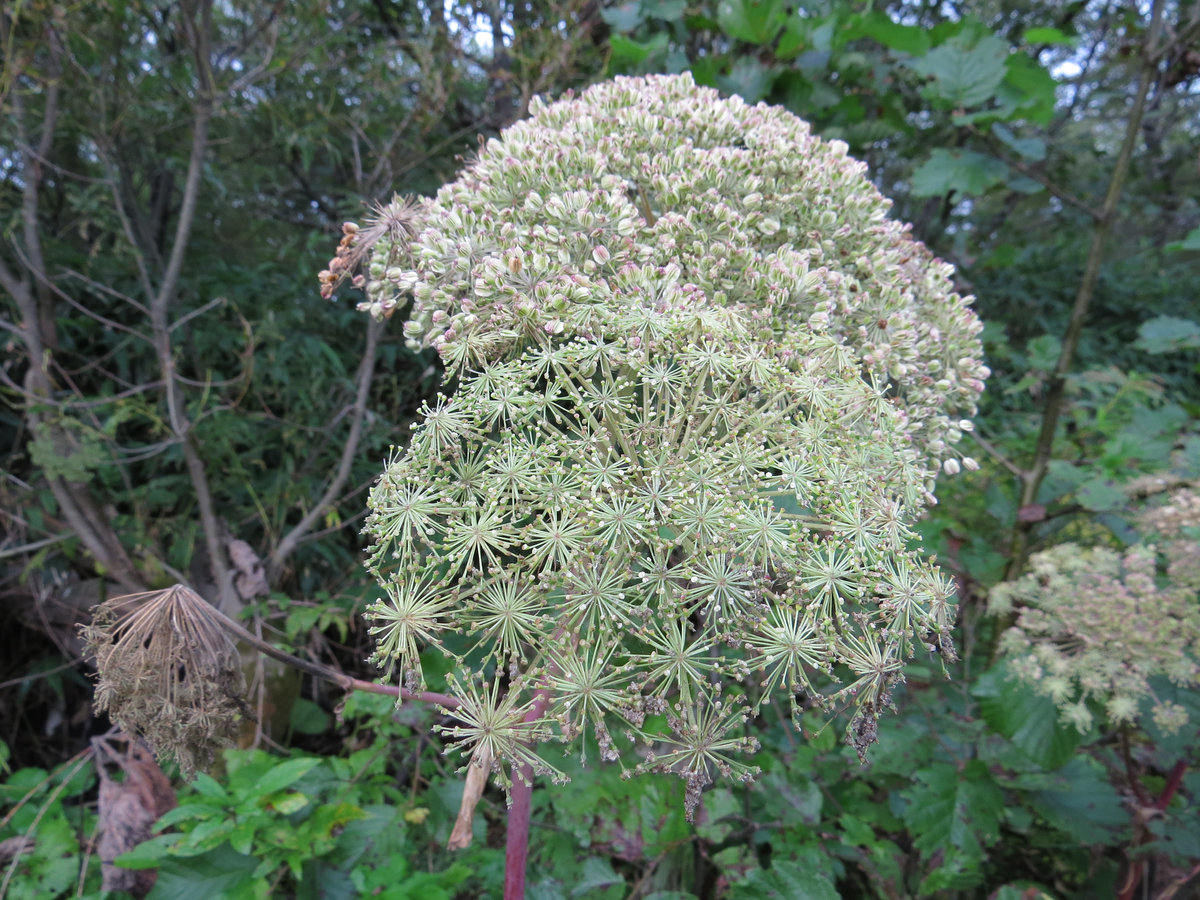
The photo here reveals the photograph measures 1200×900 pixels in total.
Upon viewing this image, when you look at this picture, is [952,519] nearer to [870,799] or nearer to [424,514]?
[870,799]

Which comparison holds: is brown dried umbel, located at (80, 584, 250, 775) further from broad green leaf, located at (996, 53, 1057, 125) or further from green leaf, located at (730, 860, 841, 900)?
broad green leaf, located at (996, 53, 1057, 125)

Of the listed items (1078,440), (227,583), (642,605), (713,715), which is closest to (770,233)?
(642,605)

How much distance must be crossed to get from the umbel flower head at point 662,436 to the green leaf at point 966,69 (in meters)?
1.20

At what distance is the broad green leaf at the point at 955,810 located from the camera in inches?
69.6

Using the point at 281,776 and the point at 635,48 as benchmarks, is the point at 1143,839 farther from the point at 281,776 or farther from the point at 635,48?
the point at 635,48

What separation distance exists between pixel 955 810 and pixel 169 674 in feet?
6.67

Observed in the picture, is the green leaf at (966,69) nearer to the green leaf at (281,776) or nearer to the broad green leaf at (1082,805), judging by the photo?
the broad green leaf at (1082,805)

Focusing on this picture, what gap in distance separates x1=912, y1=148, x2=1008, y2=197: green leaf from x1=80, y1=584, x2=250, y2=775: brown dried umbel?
257 centimetres

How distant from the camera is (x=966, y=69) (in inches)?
89.6

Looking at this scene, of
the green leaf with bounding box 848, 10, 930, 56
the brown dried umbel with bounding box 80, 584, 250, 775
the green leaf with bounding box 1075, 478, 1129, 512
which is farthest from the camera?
the green leaf with bounding box 848, 10, 930, 56

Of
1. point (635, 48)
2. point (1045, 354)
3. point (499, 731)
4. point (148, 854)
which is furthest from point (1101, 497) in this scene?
point (148, 854)

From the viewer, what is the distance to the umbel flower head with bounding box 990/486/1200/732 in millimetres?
1644

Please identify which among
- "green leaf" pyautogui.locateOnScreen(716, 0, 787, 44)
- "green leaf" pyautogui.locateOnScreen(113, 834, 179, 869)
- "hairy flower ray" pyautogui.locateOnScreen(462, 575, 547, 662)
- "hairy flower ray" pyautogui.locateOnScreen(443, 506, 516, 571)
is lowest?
"green leaf" pyautogui.locateOnScreen(113, 834, 179, 869)

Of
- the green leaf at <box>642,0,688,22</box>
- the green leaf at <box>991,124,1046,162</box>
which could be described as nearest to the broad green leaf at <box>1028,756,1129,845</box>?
the green leaf at <box>991,124,1046,162</box>
